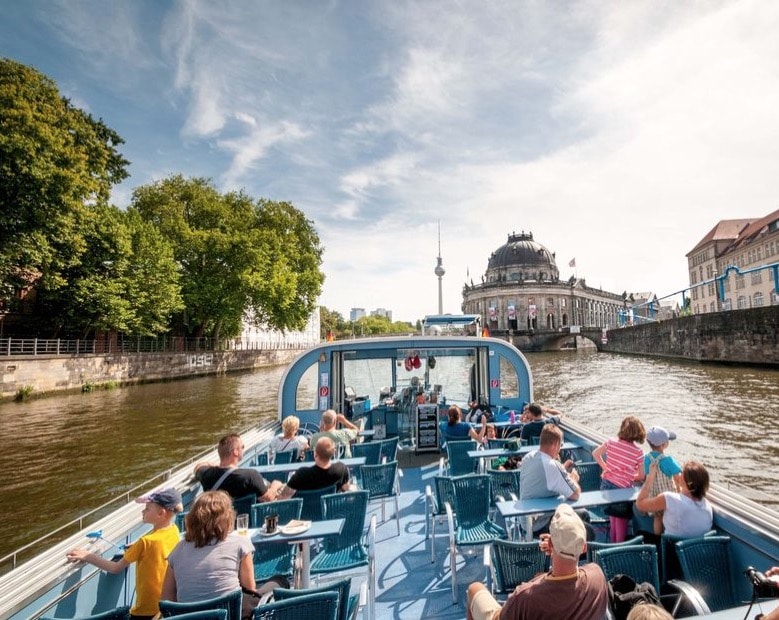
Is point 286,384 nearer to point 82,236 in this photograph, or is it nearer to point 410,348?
point 410,348

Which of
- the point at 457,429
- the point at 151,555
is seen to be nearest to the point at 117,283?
the point at 457,429

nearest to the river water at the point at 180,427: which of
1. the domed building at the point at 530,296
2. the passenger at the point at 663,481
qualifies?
the passenger at the point at 663,481

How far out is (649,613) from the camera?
6.34 feet

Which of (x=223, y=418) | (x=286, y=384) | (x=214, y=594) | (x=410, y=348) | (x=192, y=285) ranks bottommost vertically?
(x=223, y=418)

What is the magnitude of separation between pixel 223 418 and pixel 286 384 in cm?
1044

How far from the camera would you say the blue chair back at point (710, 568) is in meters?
3.39

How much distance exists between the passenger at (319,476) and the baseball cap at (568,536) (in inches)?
119

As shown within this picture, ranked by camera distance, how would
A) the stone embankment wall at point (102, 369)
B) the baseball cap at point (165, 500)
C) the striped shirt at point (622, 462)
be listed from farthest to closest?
the stone embankment wall at point (102, 369), the striped shirt at point (622, 462), the baseball cap at point (165, 500)

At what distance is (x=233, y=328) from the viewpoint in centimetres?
4338

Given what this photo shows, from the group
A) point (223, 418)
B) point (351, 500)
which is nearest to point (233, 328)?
point (223, 418)

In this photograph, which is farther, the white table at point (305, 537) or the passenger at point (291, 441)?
the passenger at point (291, 441)

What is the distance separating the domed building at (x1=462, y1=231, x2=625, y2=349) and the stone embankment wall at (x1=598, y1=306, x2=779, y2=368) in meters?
41.8

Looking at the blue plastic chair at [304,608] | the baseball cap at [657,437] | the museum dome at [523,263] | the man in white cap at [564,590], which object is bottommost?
the blue plastic chair at [304,608]

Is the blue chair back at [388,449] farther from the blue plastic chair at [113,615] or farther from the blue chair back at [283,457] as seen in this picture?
the blue plastic chair at [113,615]
